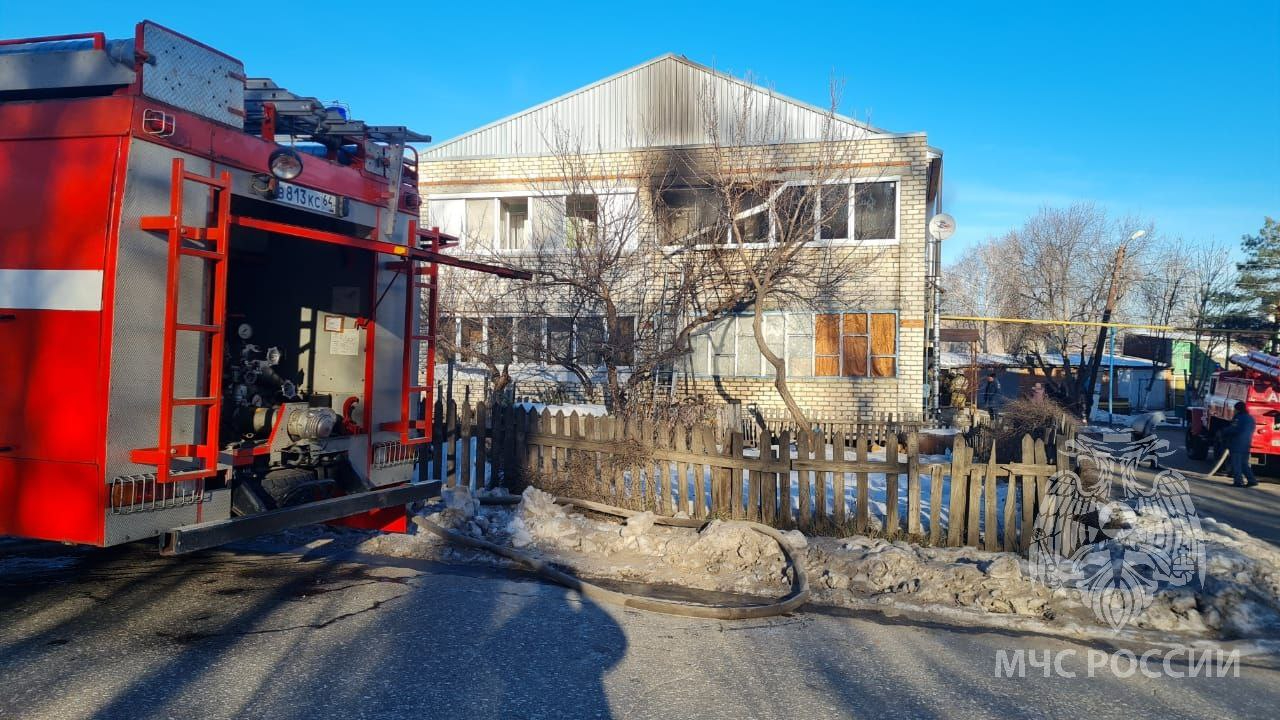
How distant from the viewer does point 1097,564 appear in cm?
709

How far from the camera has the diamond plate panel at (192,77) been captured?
17.0 feet

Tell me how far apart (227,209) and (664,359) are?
10.5m

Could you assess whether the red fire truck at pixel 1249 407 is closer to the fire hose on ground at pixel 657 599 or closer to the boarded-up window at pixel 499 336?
the fire hose on ground at pixel 657 599

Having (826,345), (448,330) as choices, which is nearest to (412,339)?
(448,330)

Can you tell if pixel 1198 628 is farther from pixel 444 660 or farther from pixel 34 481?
pixel 34 481

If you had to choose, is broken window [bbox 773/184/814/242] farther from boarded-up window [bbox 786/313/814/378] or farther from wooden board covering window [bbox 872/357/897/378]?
wooden board covering window [bbox 872/357/897/378]

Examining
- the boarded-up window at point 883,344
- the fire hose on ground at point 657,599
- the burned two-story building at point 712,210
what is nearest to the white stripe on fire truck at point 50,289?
the fire hose on ground at point 657,599

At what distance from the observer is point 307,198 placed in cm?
633

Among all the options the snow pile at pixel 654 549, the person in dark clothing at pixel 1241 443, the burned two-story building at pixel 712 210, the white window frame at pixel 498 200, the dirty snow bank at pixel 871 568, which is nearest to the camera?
the dirty snow bank at pixel 871 568

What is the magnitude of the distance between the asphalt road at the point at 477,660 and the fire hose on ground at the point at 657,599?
0.32ft

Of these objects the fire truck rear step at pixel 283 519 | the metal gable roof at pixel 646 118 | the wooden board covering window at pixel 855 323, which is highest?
the metal gable roof at pixel 646 118

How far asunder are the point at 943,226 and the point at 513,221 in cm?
950

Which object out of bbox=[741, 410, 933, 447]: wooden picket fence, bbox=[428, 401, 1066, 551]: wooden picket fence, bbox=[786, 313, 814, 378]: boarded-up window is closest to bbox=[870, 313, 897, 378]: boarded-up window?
bbox=[741, 410, 933, 447]: wooden picket fence

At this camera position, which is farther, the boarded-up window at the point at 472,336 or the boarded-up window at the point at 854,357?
the boarded-up window at the point at 854,357
